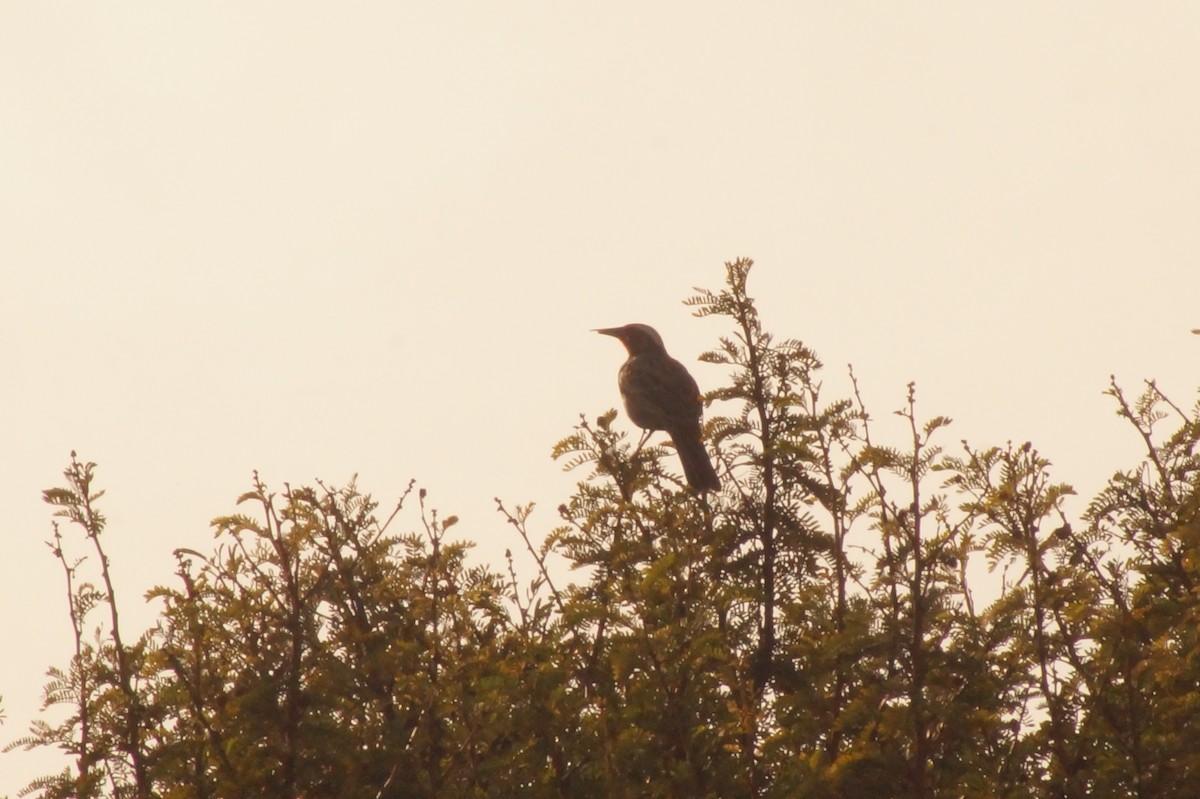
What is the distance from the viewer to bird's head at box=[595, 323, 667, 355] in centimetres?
1415

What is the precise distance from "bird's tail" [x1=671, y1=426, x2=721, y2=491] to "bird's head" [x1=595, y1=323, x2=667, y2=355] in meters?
2.93

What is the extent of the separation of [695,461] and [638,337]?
4.29m

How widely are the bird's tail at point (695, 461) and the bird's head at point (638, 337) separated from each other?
2.93m

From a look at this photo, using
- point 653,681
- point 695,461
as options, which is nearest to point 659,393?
point 695,461

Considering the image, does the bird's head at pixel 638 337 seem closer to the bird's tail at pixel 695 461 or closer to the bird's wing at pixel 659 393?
the bird's wing at pixel 659 393

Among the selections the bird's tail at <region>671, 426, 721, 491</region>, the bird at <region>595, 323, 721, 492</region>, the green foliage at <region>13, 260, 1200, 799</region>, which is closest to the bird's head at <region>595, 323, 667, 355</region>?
the bird at <region>595, 323, 721, 492</region>

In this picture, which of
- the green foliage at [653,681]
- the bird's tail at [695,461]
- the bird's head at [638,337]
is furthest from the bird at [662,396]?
the green foliage at [653,681]

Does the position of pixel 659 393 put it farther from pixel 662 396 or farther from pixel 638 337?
pixel 638 337

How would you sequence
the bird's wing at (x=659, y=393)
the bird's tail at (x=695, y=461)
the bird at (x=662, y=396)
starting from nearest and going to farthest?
the bird's tail at (x=695, y=461) < the bird at (x=662, y=396) < the bird's wing at (x=659, y=393)

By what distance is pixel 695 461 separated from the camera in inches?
394

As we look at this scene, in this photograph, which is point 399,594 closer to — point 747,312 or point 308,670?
point 308,670

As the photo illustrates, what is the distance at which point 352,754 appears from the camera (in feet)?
16.8

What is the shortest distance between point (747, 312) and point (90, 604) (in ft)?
10.6

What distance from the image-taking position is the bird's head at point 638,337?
46.4 ft
